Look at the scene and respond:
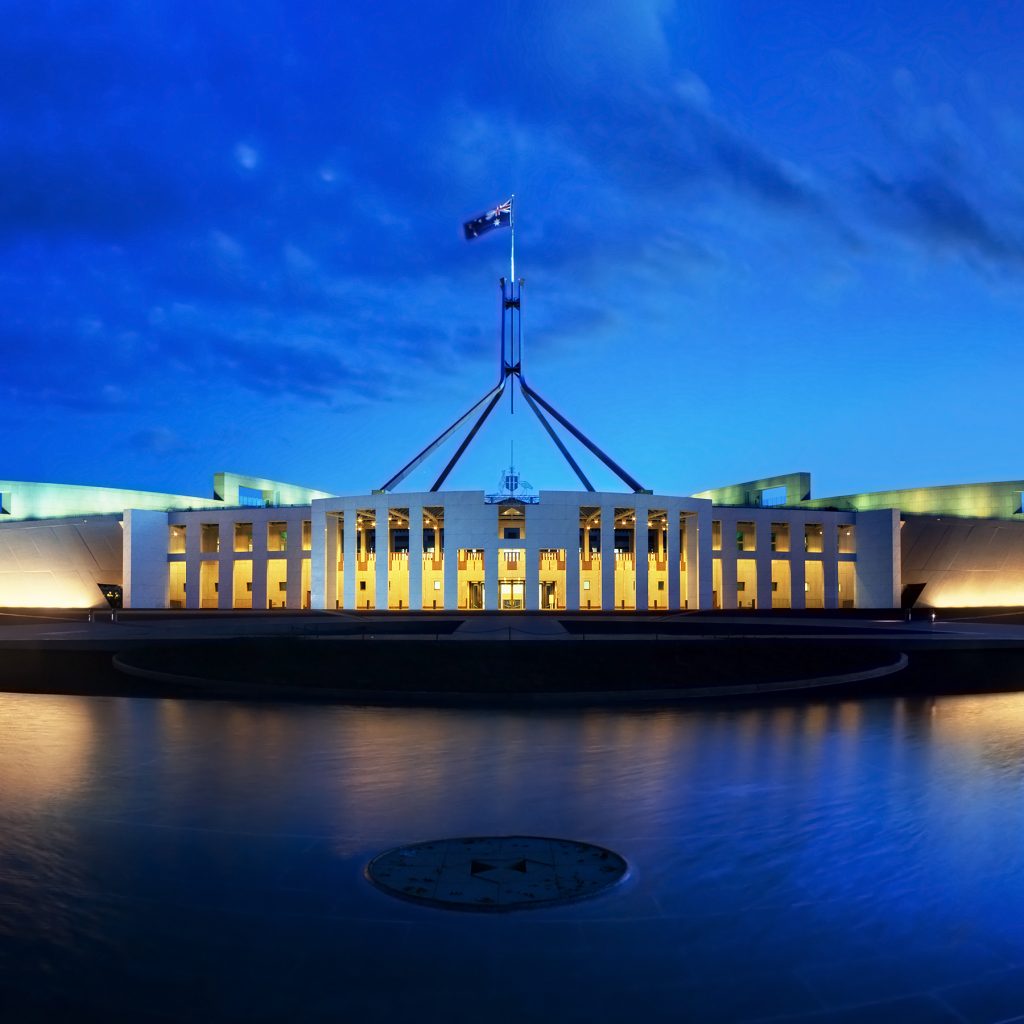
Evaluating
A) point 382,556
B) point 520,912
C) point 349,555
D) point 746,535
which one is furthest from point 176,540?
point 520,912

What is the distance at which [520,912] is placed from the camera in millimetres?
6156

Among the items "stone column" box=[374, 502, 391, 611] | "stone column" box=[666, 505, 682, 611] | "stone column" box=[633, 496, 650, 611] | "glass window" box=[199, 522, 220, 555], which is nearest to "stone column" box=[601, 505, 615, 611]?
"stone column" box=[633, 496, 650, 611]

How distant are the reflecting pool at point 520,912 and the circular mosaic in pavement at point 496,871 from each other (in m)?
0.16

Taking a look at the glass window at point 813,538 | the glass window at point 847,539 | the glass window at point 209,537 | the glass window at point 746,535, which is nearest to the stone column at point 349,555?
the glass window at point 209,537

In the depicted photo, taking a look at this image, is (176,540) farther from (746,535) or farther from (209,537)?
(746,535)

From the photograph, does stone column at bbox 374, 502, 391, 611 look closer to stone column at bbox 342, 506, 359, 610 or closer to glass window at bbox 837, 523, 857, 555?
stone column at bbox 342, 506, 359, 610

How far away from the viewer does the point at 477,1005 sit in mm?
4770

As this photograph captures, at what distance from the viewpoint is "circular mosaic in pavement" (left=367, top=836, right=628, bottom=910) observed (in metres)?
6.35

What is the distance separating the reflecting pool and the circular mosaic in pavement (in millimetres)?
156

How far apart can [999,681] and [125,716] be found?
19.3 metres

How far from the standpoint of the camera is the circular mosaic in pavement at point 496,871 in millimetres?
6352

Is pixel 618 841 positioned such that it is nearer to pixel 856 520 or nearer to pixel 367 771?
pixel 367 771

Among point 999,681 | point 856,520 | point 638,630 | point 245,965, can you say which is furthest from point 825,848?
point 856,520

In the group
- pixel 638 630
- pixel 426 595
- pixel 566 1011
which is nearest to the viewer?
pixel 566 1011
